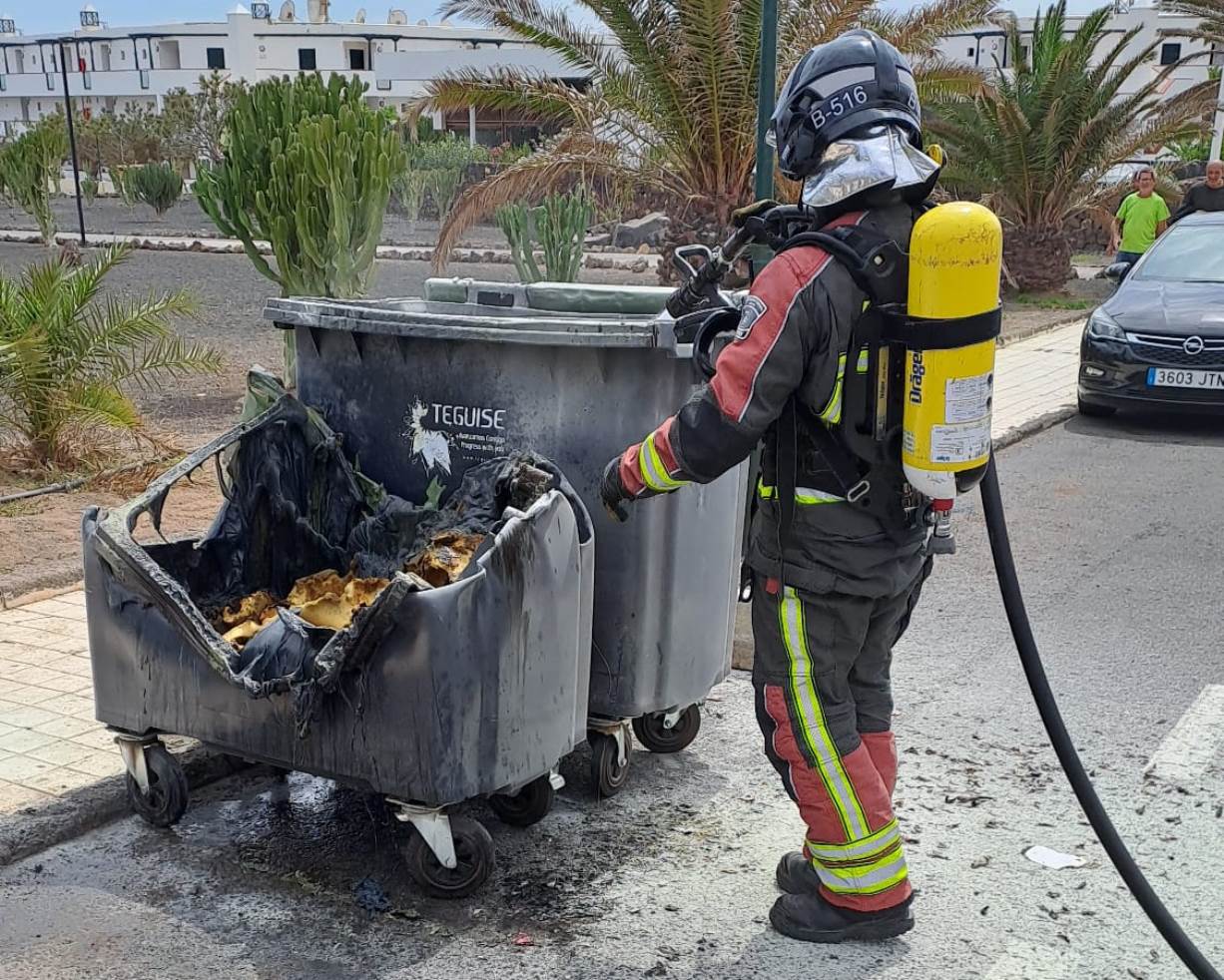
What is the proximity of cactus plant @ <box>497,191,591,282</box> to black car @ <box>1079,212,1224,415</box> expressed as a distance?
4.54 meters

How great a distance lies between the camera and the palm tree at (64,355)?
7297 mm

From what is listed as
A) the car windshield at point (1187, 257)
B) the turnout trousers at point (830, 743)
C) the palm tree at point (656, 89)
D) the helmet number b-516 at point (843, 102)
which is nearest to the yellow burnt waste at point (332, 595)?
the turnout trousers at point (830, 743)

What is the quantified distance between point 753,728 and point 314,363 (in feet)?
6.27

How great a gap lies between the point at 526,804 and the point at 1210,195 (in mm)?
11553

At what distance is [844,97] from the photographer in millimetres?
3189

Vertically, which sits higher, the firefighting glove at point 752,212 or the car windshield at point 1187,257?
the firefighting glove at point 752,212

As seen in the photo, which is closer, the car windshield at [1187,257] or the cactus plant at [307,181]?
the cactus plant at [307,181]

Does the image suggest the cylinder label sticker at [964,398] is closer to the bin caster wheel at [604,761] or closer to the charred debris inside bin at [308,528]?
the charred debris inside bin at [308,528]

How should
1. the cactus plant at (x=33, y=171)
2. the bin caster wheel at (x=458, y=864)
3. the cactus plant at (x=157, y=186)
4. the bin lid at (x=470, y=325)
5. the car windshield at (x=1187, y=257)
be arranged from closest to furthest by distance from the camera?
the bin caster wheel at (x=458, y=864) → the bin lid at (x=470, y=325) → the car windshield at (x=1187, y=257) → the cactus plant at (x=33, y=171) → the cactus plant at (x=157, y=186)

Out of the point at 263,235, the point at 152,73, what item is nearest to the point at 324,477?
the point at 263,235

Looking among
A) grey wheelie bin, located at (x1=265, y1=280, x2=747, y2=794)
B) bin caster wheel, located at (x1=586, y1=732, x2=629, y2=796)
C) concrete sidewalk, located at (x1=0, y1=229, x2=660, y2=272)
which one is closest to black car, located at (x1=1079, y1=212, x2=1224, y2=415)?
grey wheelie bin, located at (x1=265, y1=280, x2=747, y2=794)

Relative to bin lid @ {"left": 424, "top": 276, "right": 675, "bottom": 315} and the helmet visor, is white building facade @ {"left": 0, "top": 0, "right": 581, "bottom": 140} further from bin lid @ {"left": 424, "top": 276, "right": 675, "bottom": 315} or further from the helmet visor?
the helmet visor

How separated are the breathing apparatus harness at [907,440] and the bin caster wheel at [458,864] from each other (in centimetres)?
103

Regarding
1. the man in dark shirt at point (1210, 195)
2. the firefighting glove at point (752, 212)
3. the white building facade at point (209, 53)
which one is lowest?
the man in dark shirt at point (1210, 195)
